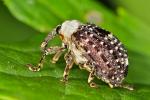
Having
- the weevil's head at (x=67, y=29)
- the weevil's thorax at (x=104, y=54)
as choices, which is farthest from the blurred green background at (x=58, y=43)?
the weevil's head at (x=67, y=29)

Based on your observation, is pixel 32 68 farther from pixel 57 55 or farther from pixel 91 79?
pixel 57 55

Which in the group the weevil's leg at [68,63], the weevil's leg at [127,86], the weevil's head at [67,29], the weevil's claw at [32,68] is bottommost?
the weevil's leg at [127,86]

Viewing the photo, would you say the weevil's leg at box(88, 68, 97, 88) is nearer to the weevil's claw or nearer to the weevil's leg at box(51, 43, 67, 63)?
the weevil's leg at box(51, 43, 67, 63)

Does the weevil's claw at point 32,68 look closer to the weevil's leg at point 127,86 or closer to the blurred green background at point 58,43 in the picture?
the blurred green background at point 58,43

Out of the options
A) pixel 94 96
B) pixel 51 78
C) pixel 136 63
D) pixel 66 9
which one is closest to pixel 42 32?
pixel 66 9

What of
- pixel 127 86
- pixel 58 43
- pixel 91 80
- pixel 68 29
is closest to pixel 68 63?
pixel 91 80

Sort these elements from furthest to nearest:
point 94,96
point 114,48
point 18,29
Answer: point 18,29
point 114,48
point 94,96

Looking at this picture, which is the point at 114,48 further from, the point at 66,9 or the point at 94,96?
the point at 66,9
